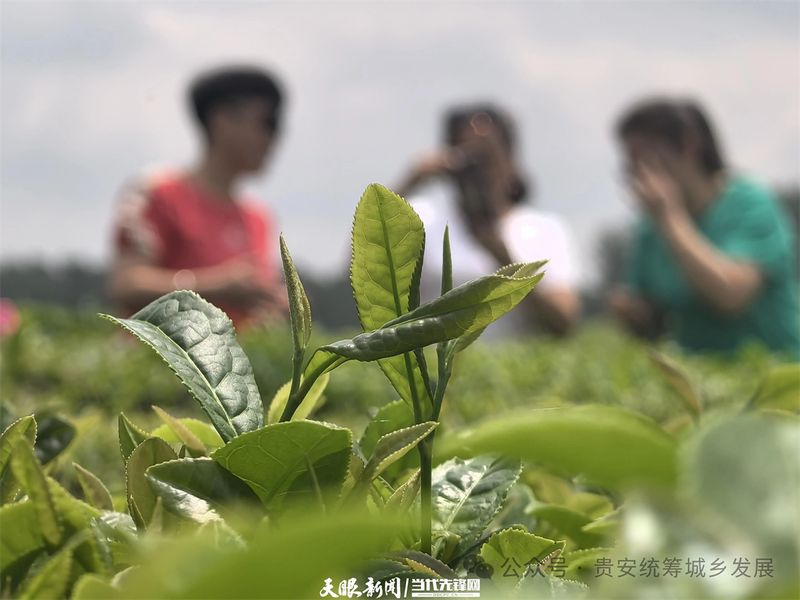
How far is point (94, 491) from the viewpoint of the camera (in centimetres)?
71

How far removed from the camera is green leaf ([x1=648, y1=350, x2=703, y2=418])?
92 cm

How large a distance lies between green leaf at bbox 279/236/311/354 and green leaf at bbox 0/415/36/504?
0.61 feet

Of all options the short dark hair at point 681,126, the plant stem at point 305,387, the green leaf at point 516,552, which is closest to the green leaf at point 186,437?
the plant stem at point 305,387

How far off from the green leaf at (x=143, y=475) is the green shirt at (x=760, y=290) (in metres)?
4.66

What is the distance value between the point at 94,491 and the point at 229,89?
5402 mm

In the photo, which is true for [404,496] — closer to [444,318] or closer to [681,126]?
[444,318]

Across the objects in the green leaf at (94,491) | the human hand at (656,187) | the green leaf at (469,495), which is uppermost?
the green leaf at (94,491)

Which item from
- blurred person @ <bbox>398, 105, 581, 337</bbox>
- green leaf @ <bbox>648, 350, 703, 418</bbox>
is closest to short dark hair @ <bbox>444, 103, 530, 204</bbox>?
blurred person @ <bbox>398, 105, 581, 337</bbox>

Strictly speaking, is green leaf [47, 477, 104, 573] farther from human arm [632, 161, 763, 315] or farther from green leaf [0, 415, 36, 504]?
human arm [632, 161, 763, 315]

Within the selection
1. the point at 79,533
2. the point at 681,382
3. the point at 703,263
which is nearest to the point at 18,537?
the point at 79,533

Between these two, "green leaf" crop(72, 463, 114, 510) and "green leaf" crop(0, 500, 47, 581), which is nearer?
"green leaf" crop(0, 500, 47, 581)

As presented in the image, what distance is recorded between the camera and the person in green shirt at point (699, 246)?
4836mm

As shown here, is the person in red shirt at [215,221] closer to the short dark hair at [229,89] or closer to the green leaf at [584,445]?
the short dark hair at [229,89]

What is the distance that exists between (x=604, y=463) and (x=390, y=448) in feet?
0.78
